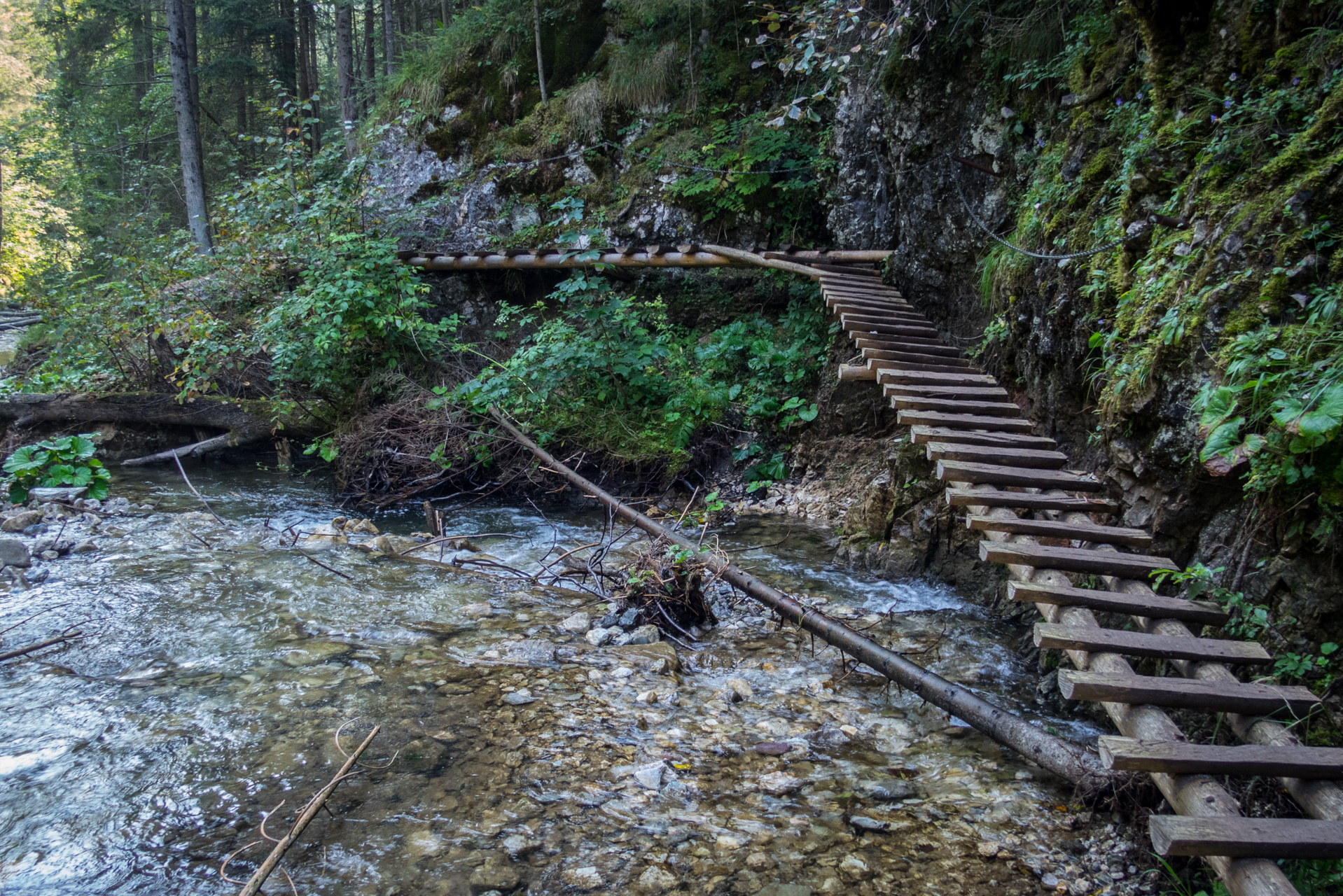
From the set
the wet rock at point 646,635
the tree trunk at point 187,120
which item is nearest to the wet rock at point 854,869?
the wet rock at point 646,635

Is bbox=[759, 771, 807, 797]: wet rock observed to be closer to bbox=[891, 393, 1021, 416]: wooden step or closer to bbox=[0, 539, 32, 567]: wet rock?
bbox=[891, 393, 1021, 416]: wooden step

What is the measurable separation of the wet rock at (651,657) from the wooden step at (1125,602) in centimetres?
182

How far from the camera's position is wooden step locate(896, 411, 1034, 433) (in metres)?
4.30

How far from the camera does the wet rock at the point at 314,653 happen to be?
3754 mm

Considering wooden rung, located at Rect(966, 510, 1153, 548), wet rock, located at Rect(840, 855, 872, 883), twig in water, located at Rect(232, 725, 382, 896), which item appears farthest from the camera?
wooden rung, located at Rect(966, 510, 1153, 548)

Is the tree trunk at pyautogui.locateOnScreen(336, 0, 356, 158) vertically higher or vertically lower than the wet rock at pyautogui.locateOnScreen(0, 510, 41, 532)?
higher

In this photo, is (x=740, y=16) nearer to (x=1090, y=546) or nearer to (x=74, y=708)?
(x=1090, y=546)

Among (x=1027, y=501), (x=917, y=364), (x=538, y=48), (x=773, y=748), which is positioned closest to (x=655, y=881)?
(x=773, y=748)

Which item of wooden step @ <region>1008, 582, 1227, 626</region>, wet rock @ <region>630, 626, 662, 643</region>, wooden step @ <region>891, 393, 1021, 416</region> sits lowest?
wet rock @ <region>630, 626, 662, 643</region>

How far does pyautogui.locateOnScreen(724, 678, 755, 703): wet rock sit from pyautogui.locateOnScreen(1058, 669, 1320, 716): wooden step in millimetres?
1594

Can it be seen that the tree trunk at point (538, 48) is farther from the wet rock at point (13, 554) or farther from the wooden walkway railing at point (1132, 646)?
the wet rock at point (13, 554)

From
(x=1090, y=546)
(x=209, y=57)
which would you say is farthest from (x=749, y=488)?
(x=209, y=57)

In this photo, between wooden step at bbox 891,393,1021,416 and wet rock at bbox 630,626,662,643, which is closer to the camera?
wet rock at bbox 630,626,662,643

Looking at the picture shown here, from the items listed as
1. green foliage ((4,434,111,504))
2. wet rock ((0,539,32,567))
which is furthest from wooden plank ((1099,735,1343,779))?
wet rock ((0,539,32,567))
